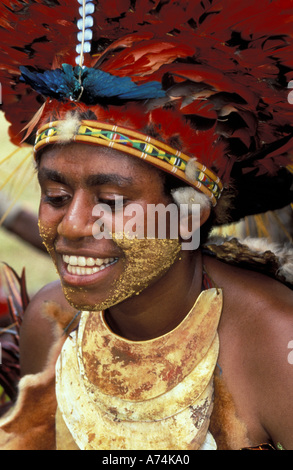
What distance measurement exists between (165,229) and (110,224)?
22 cm

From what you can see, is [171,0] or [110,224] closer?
[171,0]

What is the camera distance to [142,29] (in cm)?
182

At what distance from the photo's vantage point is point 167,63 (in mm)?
1826

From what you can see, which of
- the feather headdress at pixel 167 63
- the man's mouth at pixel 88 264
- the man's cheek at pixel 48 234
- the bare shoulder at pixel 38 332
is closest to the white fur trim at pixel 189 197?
the feather headdress at pixel 167 63

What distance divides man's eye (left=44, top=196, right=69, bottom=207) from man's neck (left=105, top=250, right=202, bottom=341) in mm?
461

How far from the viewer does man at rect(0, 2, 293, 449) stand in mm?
1878

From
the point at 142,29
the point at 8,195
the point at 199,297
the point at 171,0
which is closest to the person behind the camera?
the point at 171,0

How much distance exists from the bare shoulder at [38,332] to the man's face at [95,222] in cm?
67

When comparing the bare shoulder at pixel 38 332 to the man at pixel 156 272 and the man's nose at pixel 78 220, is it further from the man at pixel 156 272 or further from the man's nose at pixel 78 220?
the man's nose at pixel 78 220

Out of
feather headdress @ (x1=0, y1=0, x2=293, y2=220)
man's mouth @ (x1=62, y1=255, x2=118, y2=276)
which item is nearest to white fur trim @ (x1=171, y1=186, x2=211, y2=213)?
feather headdress @ (x1=0, y1=0, x2=293, y2=220)

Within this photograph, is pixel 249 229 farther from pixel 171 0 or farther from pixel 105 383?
pixel 171 0

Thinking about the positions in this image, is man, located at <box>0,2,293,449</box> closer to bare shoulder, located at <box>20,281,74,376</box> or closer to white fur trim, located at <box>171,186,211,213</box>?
white fur trim, located at <box>171,186,211,213</box>

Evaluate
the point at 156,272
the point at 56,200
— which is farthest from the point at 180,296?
the point at 56,200
